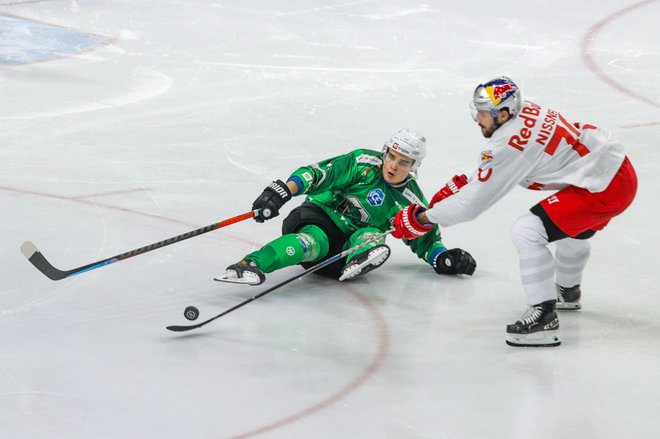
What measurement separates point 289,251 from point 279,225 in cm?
97

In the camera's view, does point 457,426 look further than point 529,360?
No

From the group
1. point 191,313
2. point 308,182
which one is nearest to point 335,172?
point 308,182

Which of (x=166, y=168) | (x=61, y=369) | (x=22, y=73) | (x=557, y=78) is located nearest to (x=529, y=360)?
(x=61, y=369)

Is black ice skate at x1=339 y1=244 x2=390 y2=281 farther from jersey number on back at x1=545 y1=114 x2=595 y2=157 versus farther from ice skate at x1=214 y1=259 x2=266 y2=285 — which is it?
jersey number on back at x1=545 y1=114 x2=595 y2=157

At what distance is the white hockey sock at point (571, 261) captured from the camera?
4.15m

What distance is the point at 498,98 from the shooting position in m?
3.74

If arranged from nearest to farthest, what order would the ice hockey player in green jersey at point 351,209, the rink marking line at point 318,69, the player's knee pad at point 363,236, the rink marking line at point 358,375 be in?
the rink marking line at point 358,375 → the ice hockey player in green jersey at point 351,209 → the player's knee pad at point 363,236 → the rink marking line at point 318,69

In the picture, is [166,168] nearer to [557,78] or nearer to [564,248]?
[564,248]

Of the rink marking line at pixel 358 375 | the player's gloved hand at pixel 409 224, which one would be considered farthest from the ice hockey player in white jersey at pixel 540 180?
the rink marking line at pixel 358 375

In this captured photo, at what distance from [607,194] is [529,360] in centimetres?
69

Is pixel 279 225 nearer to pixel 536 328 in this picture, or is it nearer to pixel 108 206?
pixel 108 206

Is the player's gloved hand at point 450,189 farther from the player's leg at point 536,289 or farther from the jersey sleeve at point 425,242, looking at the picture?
the player's leg at point 536,289

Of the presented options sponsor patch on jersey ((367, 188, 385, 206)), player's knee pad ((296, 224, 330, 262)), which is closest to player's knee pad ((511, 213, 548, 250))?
sponsor patch on jersey ((367, 188, 385, 206))

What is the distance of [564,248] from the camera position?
4.18 meters
